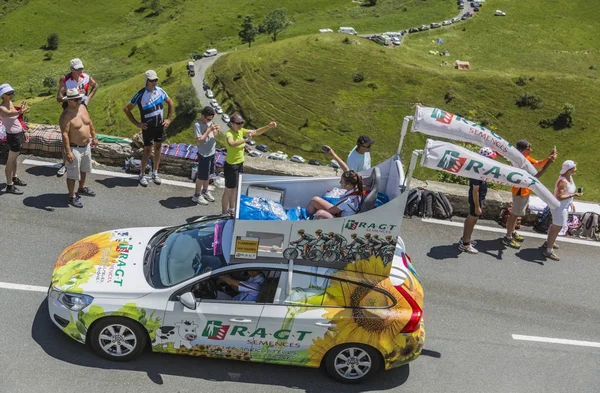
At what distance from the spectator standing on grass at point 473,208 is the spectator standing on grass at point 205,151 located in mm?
4466

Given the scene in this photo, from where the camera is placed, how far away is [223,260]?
281 inches

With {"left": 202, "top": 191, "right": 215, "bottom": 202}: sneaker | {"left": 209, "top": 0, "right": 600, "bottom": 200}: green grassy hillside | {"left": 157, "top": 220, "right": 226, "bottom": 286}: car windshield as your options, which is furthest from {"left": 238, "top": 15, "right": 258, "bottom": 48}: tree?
{"left": 157, "top": 220, "right": 226, "bottom": 286}: car windshield

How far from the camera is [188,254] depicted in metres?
7.40

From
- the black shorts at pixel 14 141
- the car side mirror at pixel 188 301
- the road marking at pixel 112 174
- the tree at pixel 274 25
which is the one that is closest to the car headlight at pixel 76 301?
the car side mirror at pixel 188 301

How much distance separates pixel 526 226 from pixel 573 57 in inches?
3292

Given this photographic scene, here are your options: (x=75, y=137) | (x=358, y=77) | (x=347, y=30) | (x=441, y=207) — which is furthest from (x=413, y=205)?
(x=347, y=30)

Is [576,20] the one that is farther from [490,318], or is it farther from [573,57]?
[490,318]

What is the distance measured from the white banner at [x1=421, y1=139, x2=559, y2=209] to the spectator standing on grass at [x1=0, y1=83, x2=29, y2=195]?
6727 mm

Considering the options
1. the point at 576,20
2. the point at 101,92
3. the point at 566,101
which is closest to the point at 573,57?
the point at 576,20

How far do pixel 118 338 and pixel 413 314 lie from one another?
347 cm

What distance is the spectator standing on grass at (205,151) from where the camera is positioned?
1041cm

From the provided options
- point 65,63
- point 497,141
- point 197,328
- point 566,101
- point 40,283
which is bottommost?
point 65,63

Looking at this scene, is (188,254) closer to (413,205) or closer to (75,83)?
(75,83)

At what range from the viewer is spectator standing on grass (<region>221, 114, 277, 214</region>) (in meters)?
10.0
